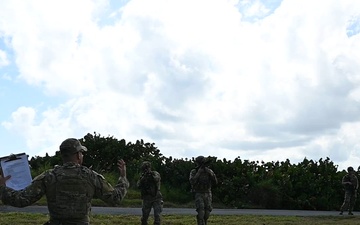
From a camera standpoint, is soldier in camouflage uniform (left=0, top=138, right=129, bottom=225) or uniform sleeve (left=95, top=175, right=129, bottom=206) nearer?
soldier in camouflage uniform (left=0, top=138, right=129, bottom=225)

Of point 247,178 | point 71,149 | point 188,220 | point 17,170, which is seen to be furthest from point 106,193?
point 247,178

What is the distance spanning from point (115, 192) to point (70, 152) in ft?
2.25

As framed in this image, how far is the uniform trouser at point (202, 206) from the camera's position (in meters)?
15.5

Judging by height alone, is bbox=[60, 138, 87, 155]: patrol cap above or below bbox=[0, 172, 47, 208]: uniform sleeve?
above

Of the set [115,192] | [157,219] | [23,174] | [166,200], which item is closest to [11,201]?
[23,174]

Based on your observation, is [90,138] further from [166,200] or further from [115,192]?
[115,192]

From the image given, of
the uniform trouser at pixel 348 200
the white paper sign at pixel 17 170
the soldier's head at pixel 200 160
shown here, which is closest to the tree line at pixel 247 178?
the uniform trouser at pixel 348 200

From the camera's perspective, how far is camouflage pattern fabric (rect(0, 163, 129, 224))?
6387 millimetres

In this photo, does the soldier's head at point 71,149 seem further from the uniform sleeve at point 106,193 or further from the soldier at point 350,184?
the soldier at point 350,184

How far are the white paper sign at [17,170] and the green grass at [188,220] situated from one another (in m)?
10.2

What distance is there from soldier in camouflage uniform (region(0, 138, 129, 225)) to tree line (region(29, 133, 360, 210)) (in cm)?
2025

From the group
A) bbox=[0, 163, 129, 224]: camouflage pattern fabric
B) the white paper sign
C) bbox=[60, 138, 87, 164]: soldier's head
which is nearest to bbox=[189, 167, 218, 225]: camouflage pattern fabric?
the white paper sign

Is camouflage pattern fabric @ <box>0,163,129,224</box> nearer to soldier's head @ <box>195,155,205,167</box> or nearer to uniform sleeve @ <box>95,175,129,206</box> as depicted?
uniform sleeve @ <box>95,175,129,206</box>

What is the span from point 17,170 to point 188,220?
1196 cm
